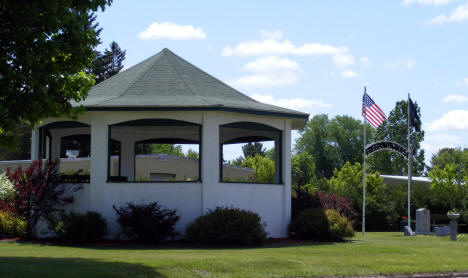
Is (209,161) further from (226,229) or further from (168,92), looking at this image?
(168,92)

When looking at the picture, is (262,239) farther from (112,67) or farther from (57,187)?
(112,67)

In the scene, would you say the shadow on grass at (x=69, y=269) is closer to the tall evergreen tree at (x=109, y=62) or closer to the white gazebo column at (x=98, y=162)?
the white gazebo column at (x=98, y=162)

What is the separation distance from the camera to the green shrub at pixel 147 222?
19891mm

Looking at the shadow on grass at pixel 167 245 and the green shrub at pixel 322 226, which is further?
the green shrub at pixel 322 226

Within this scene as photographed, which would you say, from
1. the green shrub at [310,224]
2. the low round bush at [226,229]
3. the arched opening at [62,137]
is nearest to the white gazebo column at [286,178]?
the green shrub at [310,224]

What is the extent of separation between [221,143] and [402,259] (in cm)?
1372

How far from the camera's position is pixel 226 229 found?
62.9 ft

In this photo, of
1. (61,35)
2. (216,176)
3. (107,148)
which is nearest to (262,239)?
(216,176)

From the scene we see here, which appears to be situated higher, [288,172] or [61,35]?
[61,35]

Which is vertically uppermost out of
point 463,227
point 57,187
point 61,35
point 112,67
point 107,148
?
point 112,67

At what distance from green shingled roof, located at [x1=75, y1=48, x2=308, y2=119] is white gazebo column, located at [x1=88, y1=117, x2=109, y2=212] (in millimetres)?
848

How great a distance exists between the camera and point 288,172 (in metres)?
23.3

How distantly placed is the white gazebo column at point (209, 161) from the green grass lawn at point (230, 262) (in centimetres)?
342

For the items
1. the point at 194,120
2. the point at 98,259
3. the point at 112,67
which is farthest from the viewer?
the point at 112,67
